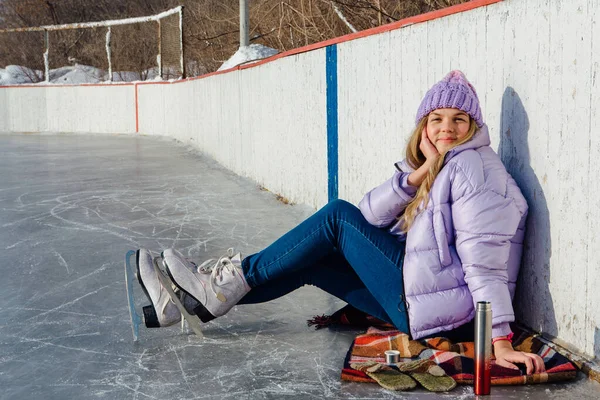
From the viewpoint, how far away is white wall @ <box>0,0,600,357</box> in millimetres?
2670

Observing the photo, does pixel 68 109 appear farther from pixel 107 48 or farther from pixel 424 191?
pixel 424 191

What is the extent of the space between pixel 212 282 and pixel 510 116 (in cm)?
123

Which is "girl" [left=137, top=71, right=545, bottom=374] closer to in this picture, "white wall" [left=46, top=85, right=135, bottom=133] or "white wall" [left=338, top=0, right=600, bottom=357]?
"white wall" [left=338, top=0, right=600, bottom=357]

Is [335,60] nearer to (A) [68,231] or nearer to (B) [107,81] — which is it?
(A) [68,231]

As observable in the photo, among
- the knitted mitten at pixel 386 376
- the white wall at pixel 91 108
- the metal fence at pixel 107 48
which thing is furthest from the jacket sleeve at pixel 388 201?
the white wall at pixel 91 108

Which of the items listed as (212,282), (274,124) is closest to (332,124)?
(274,124)

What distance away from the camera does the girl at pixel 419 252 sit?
2.71 m

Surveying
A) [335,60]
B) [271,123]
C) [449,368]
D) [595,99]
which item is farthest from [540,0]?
[271,123]

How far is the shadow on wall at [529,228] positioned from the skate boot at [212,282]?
38.8 inches

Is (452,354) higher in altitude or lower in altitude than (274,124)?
lower

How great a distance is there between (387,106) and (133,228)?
213 centimetres

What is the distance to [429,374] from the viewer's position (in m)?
2.70

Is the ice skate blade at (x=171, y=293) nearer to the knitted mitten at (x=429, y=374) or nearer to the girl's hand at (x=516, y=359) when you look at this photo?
the knitted mitten at (x=429, y=374)

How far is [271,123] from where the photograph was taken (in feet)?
25.3
